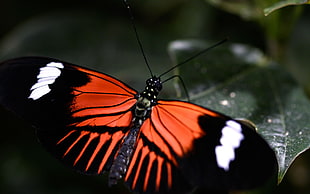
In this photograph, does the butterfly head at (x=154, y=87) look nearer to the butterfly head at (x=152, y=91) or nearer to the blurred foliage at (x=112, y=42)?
the butterfly head at (x=152, y=91)

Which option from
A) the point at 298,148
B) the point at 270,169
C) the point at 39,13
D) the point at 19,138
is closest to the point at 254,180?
the point at 270,169

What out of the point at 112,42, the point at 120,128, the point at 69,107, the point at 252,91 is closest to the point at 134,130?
the point at 120,128

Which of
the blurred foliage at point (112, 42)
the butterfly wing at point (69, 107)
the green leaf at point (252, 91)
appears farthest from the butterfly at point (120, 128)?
the blurred foliage at point (112, 42)

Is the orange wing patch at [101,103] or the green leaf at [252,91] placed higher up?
the green leaf at [252,91]

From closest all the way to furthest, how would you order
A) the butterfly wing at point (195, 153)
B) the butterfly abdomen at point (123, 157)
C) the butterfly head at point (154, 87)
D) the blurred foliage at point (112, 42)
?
the butterfly wing at point (195, 153) → the butterfly abdomen at point (123, 157) → the butterfly head at point (154, 87) → the blurred foliage at point (112, 42)

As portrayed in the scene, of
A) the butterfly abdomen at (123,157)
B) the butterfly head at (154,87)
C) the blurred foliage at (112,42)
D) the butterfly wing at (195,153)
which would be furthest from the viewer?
the blurred foliage at (112,42)

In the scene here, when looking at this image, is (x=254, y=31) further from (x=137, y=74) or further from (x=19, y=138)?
(x=19, y=138)

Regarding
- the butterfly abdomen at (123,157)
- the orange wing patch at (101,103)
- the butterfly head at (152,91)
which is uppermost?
the butterfly head at (152,91)
